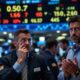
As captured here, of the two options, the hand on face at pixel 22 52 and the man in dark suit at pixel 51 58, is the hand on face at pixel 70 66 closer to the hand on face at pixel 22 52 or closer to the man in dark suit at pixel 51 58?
the hand on face at pixel 22 52

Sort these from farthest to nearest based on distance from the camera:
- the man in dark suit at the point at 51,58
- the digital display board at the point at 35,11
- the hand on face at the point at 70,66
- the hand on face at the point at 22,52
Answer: the digital display board at the point at 35,11 < the man in dark suit at the point at 51,58 < the hand on face at the point at 22,52 < the hand on face at the point at 70,66

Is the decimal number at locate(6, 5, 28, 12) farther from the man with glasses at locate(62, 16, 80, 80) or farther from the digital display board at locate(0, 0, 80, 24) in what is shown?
the man with glasses at locate(62, 16, 80, 80)

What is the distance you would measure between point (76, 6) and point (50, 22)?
2.51ft

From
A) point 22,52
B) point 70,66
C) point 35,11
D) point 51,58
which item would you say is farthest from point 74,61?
point 35,11

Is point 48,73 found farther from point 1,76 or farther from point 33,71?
point 1,76

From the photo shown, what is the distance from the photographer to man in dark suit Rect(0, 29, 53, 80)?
4.06 metres

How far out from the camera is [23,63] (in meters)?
4.07

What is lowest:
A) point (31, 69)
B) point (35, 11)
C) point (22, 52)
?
point (35, 11)

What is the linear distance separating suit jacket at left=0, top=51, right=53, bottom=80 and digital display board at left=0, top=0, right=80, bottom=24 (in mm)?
5679

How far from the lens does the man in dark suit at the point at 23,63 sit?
406 centimetres

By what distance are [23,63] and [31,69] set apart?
12 centimetres

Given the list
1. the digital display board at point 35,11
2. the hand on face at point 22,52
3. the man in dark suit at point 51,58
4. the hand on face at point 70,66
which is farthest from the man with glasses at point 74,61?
the digital display board at point 35,11

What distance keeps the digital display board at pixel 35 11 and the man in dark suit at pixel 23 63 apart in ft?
18.3

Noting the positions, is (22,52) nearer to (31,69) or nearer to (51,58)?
(31,69)
